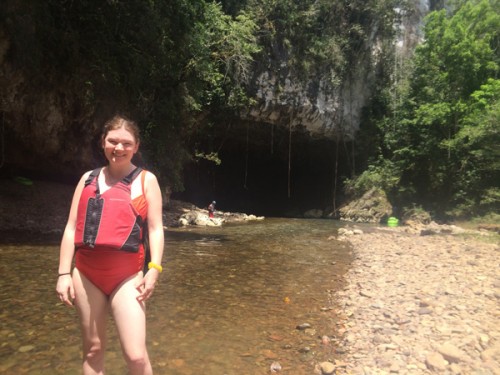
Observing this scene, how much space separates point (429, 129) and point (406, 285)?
1655cm

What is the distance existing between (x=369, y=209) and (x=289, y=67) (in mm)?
8890

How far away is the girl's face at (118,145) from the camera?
6.66 feet

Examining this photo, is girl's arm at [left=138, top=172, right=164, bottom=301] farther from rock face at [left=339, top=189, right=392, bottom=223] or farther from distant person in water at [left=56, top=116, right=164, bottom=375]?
rock face at [left=339, top=189, right=392, bottom=223]

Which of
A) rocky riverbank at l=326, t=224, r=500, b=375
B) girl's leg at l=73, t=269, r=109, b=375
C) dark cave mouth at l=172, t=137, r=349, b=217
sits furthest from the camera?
dark cave mouth at l=172, t=137, r=349, b=217

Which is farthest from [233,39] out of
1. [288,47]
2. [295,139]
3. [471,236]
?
[471,236]

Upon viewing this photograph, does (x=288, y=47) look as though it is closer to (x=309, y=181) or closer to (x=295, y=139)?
(x=295, y=139)

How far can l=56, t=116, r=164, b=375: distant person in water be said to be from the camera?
1.92m

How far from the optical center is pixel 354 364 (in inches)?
118

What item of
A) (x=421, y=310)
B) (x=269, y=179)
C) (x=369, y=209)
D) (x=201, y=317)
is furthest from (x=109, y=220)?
(x=269, y=179)

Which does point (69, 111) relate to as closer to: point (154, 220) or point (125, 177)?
point (125, 177)

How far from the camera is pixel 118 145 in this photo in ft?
6.65

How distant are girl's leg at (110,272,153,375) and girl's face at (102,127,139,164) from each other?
0.67 metres

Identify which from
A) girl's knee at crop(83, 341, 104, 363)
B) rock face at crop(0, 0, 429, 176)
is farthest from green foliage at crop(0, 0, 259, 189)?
girl's knee at crop(83, 341, 104, 363)

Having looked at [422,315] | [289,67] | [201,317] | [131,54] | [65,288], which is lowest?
[201,317]
